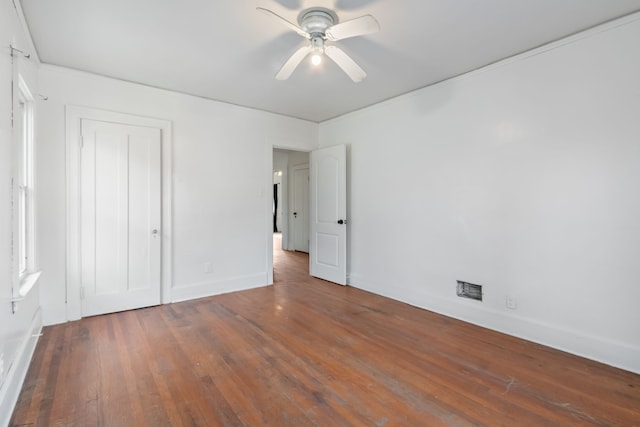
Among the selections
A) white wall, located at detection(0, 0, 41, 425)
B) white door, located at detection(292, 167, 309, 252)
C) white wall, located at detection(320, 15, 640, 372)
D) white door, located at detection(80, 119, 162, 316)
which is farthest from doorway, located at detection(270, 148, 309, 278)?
white wall, located at detection(0, 0, 41, 425)

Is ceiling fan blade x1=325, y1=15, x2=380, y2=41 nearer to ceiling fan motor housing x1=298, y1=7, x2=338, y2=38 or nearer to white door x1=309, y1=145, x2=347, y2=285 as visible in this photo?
ceiling fan motor housing x1=298, y1=7, x2=338, y2=38

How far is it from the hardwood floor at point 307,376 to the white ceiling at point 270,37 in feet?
8.35

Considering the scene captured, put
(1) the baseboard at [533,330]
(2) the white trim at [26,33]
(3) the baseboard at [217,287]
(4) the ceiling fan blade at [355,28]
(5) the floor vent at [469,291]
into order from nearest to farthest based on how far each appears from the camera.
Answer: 1. (4) the ceiling fan blade at [355,28]
2. (2) the white trim at [26,33]
3. (1) the baseboard at [533,330]
4. (5) the floor vent at [469,291]
5. (3) the baseboard at [217,287]

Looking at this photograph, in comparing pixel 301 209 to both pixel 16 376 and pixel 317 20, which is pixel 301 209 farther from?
pixel 16 376

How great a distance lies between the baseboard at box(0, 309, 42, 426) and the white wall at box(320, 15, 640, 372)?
3459mm

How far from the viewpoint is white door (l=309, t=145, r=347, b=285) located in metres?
4.54

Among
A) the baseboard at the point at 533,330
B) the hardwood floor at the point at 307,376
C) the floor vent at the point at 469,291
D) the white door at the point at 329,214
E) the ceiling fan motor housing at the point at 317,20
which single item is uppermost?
the ceiling fan motor housing at the point at 317,20

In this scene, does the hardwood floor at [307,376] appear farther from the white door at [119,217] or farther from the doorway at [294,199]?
the doorway at [294,199]

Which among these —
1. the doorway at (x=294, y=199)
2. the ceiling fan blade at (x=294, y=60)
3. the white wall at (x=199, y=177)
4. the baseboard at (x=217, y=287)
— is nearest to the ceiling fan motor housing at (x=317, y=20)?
the ceiling fan blade at (x=294, y=60)

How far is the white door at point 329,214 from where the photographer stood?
4535 millimetres

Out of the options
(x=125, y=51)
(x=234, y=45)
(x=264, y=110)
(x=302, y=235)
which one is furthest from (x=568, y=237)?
(x=302, y=235)

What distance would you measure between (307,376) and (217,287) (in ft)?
7.59

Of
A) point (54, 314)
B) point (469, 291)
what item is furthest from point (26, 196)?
point (469, 291)

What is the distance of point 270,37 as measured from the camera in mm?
2512
